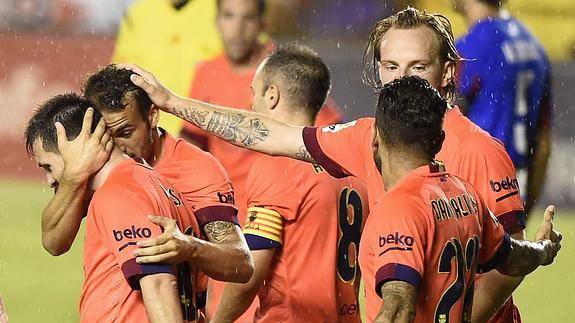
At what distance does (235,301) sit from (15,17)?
41.6ft

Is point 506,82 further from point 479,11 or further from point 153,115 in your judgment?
point 153,115

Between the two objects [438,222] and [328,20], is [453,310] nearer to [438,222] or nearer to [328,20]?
[438,222]

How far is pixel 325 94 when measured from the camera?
21.0 feet

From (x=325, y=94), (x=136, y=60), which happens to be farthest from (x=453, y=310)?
(x=136, y=60)

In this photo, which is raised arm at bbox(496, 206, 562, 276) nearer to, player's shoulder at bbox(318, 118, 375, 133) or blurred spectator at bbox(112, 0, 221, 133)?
player's shoulder at bbox(318, 118, 375, 133)

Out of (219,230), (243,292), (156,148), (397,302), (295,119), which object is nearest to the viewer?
(397,302)

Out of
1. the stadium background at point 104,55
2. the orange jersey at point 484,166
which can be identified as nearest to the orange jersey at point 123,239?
the orange jersey at point 484,166

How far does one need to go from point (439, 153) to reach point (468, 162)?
0.45 feet

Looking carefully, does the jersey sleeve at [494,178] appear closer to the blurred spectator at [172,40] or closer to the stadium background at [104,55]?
the blurred spectator at [172,40]

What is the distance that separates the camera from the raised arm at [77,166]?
15.5 ft

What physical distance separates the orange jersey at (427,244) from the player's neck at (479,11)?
14.7 feet

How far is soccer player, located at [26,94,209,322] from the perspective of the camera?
14.6 ft

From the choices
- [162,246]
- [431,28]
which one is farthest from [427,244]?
[431,28]

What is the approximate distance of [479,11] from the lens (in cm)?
879
